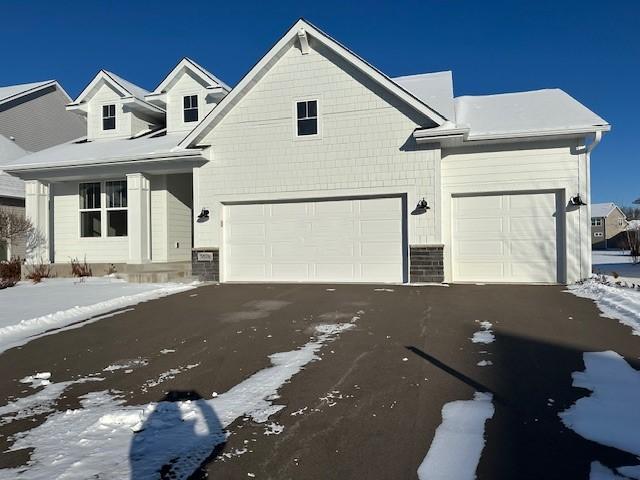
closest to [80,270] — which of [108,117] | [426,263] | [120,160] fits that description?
[120,160]

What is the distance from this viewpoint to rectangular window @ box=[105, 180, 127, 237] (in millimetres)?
15062

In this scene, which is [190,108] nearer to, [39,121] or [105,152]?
[105,152]

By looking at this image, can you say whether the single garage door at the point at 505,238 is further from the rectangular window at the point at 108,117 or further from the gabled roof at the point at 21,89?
the gabled roof at the point at 21,89

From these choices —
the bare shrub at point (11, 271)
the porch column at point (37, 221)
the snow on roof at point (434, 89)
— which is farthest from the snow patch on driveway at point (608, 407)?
the porch column at point (37, 221)

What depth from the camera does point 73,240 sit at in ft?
51.1

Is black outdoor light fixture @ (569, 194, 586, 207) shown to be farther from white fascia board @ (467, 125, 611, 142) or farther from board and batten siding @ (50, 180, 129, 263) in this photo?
board and batten siding @ (50, 180, 129, 263)

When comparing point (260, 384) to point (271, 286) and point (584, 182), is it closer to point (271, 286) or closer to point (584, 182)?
point (271, 286)

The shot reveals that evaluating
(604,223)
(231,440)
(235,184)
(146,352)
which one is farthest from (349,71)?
(604,223)

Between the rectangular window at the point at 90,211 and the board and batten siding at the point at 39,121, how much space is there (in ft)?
35.0

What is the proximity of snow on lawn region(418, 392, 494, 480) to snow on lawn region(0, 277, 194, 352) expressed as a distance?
5802 millimetres

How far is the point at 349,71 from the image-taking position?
1209 centimetres

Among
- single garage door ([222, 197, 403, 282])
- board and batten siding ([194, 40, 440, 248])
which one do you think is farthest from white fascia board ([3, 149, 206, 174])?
single garage door ([222, 197, 403, 282])

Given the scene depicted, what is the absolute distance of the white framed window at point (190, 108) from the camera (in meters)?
16.3

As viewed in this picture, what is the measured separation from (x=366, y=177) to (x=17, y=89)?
21.5m
